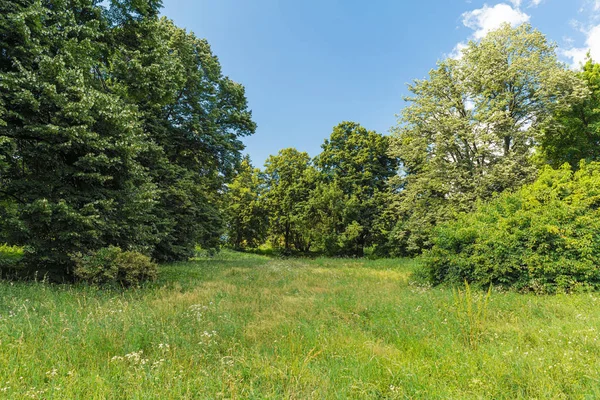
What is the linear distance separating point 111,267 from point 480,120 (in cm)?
2259

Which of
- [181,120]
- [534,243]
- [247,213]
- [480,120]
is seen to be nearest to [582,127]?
[480,120]

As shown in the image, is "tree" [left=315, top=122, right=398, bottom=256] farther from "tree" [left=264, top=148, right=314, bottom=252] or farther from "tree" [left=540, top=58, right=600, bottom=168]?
"tree" [left=540, top=58, right=600, bottom=168]

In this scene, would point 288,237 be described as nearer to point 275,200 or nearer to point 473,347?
point 275,200

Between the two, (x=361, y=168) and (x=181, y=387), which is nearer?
(x=181, y=387)

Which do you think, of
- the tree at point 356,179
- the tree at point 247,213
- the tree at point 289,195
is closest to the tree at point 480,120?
the tree at point 356,179

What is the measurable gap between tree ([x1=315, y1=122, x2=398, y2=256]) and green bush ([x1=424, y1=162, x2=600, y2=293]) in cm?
1591

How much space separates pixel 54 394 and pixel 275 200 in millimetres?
33955

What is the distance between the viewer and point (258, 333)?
205 inches

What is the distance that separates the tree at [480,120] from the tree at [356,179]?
17.3 ft

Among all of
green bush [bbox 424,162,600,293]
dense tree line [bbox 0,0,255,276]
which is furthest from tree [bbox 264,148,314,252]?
dense tree line [bbox 0,0,255,276]

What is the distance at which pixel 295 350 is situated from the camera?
4.40m

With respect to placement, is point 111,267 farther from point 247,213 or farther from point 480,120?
point 247,213

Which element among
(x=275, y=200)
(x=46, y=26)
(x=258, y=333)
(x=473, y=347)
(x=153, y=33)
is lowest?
(x=258, y=333)

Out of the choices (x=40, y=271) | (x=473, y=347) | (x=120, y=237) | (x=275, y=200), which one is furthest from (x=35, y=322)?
(x=275, y=200)
